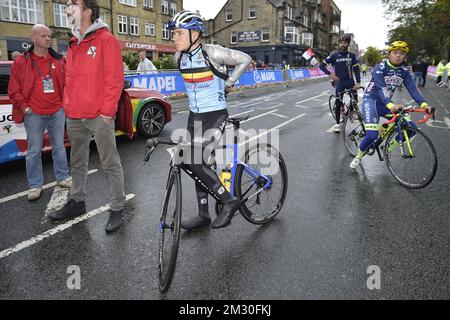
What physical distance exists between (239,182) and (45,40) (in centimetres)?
311

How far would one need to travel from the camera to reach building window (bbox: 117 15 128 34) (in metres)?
35.6

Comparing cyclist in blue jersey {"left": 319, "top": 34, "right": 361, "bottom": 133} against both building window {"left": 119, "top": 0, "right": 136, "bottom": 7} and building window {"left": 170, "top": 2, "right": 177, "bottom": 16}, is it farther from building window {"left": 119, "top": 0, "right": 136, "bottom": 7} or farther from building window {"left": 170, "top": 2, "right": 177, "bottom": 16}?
building window {"left": 170, "top": 2, "right": 177, "bottom": 16}

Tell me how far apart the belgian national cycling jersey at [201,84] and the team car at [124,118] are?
3.01 ft

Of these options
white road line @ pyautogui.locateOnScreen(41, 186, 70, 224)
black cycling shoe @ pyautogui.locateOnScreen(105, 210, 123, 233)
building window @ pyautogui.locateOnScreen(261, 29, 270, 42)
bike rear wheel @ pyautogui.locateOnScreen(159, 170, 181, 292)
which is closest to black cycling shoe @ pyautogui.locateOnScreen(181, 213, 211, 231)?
black cycling shoe @ pyautogui.locateOnScreen(105, 210, 123, 233)

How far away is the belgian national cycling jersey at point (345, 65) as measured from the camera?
8661 mm

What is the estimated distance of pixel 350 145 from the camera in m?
6.98

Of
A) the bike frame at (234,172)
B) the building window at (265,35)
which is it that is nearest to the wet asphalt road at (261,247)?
the bike frame at (234,172)

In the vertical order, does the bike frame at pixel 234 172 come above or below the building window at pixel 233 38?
below

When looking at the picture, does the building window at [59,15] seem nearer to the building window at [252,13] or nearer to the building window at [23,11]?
the building window at [23,11]

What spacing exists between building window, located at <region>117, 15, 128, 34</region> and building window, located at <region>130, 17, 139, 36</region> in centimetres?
77

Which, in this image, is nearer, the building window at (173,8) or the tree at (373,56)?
the building window at (173,8)
